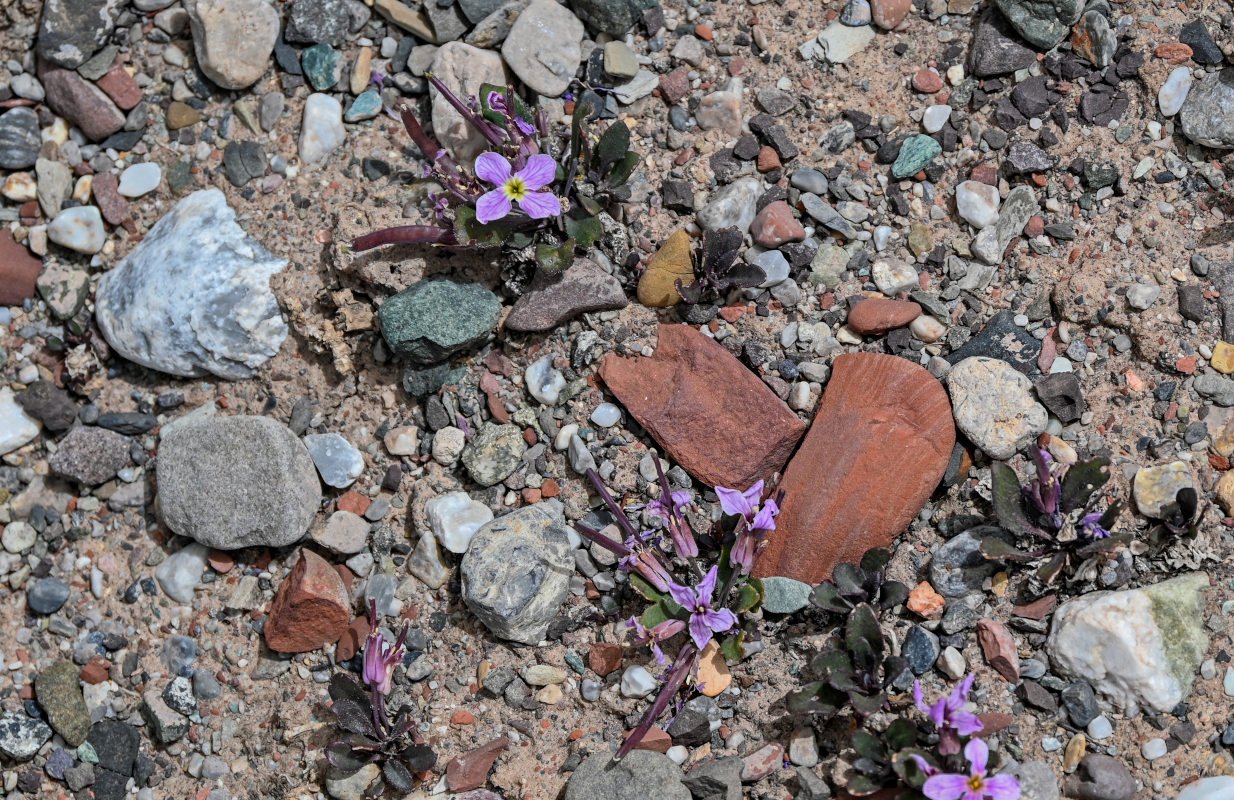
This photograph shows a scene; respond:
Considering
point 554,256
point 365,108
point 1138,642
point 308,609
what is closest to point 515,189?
point 554,256

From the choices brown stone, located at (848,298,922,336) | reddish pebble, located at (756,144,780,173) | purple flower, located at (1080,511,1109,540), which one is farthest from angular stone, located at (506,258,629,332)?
purple flower, located at (1080,511,1109,540)

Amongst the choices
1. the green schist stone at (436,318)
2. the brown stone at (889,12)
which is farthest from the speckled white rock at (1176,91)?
the green schist stone at (436,318)

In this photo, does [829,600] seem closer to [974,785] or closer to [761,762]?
[761,762]

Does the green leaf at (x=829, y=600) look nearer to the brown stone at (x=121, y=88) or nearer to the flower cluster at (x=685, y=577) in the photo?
the flower cluster at (x=685, y=577)

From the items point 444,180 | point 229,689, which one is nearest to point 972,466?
point 444,180

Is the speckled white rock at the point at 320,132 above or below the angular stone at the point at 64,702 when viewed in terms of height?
above

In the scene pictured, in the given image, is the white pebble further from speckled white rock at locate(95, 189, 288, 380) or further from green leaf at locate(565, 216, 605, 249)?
speckled white rock at locate(95, 189, 288, 380)

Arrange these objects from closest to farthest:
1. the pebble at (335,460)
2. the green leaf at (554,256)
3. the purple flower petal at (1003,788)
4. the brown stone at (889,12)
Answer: the purple flower petal at (1003,788) → the green leaf at (554,256) → the pebble at (335,460) → the brown stone at (889,12)
